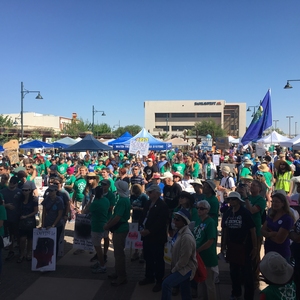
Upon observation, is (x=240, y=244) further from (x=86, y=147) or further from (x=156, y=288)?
(x=86, y=147)

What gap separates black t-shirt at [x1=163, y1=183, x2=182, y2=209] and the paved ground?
1325 mm

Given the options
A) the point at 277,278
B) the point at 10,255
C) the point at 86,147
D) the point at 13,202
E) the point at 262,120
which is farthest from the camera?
the point at 262,120

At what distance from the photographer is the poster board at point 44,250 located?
557cm

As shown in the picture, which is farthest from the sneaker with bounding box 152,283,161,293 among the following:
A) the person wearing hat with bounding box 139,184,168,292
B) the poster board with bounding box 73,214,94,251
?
the poster board with bounding box 73,214,94,251

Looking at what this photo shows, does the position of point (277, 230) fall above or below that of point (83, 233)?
above

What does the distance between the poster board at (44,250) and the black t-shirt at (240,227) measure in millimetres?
3227

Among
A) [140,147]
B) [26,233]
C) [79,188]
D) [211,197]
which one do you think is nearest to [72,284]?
[26,233]

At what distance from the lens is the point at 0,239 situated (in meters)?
4.94

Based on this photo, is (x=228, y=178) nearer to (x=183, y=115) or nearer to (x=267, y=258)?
(x=267, y=258)

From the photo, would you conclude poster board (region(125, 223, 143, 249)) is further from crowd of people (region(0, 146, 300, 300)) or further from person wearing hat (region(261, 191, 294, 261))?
person wearing hat (region(261, 191, 294, 261))

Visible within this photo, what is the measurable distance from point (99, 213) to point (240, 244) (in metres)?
2.47

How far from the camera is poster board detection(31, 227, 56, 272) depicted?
557cm

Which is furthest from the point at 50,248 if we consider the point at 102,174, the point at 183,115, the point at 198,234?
the point at 183,115

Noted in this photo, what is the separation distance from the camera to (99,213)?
214 inches
